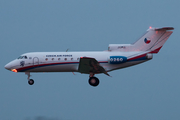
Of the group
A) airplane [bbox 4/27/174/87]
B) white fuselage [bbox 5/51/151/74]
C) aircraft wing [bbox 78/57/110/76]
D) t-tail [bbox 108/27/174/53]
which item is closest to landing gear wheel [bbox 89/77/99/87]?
airplane [bbox 4/27/174/87]

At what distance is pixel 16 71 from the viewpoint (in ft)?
146

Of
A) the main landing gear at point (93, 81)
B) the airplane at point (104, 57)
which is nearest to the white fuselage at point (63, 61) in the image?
the airplane at point (104, 57)

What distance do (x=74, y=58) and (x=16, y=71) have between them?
6.74 m

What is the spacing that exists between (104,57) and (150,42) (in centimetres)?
522

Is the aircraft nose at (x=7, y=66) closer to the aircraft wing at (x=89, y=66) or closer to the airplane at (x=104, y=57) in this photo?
the airplane at (x=104, y=57)

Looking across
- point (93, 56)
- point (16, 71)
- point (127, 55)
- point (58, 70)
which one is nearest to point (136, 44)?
point (127, 55)

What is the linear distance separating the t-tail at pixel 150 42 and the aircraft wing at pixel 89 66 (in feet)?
9.39

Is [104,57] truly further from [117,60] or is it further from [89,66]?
[89,66]

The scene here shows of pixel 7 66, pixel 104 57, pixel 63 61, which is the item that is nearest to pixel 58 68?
pixel 63 61

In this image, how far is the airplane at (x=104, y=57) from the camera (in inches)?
1683

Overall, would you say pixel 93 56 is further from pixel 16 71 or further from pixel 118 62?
pixel 16 71

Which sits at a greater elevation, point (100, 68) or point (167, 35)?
point (167, 35)

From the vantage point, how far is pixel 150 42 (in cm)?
4325

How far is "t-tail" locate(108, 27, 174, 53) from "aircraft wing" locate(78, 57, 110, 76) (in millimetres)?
2861
